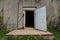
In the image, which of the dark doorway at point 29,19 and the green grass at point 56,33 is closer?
the green grass at point 56,33

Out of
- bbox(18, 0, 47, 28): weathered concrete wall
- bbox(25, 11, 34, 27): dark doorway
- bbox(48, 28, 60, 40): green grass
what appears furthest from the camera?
bbox(25, 11, 34, 27): dark doorway

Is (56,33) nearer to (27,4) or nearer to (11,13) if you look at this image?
(27,4)

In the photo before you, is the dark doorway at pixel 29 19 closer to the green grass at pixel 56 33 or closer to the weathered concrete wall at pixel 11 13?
the weathered concrete wall at pixel 11 13

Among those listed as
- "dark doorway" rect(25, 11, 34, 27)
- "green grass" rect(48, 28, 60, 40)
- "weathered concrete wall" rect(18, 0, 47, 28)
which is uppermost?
"weathered concrete wall" rect(18, 0, 47, 28)

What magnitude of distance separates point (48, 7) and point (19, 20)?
193 cm

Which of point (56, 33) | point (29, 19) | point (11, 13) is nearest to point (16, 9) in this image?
point (11, 13)

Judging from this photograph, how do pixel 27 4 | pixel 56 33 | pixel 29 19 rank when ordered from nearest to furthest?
pixel 56 33 < pixel 27 4 < pixel 29 19

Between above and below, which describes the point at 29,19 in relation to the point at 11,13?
below

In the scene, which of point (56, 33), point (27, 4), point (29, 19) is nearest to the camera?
point (56, 33)

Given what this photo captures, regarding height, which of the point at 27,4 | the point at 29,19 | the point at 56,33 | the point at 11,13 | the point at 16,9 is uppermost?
the point at 27,4

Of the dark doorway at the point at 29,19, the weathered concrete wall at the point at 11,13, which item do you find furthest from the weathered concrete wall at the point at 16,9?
the dark doorway at the point at 29,19

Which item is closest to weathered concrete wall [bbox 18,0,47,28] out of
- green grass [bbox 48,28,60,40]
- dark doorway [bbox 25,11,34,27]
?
dark doorway [bbox 25,11,34,27]

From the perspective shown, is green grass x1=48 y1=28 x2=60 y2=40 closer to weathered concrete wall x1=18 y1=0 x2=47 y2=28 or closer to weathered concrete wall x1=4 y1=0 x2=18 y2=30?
weathered concrete wall x1=18 y1=0 x2=47 y2=28

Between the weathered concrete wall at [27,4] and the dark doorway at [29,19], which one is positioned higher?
the weathered concrete wall at [27,4]
